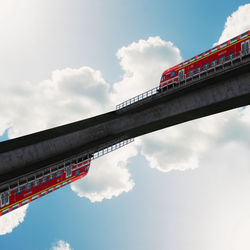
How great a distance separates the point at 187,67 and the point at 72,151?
20069mm

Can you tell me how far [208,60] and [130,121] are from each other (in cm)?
1379

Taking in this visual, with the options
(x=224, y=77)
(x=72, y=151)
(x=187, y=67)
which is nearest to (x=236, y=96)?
(x=224, y=77)

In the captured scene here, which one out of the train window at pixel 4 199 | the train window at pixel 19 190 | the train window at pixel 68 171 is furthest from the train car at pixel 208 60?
the train window at pixel 4 199

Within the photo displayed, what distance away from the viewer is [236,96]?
2250cm

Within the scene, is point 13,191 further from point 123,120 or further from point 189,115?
point 189,115

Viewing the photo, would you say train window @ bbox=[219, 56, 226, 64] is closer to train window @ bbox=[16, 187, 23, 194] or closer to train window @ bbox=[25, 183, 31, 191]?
train window @ bbox=[25, 183, 31, 191]

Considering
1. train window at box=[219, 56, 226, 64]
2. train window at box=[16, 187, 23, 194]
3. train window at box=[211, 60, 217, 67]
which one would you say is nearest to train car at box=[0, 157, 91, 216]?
train window at box=[16, 187, 23, 194]

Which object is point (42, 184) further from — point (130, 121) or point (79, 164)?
point (130, 121)

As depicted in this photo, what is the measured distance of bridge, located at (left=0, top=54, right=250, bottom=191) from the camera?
22.4 m

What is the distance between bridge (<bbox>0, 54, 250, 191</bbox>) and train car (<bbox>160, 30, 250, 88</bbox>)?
70cm

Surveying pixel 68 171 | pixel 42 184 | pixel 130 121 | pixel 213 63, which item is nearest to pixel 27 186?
pixel 42 184

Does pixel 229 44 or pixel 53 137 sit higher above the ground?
pixel 229 44

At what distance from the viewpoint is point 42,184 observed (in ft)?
80.6

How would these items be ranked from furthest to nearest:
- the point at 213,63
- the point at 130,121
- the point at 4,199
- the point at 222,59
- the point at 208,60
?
the point at 130,121
the point at 208,60
the point at 213,63
the point at 222,59
the point at 4,199
